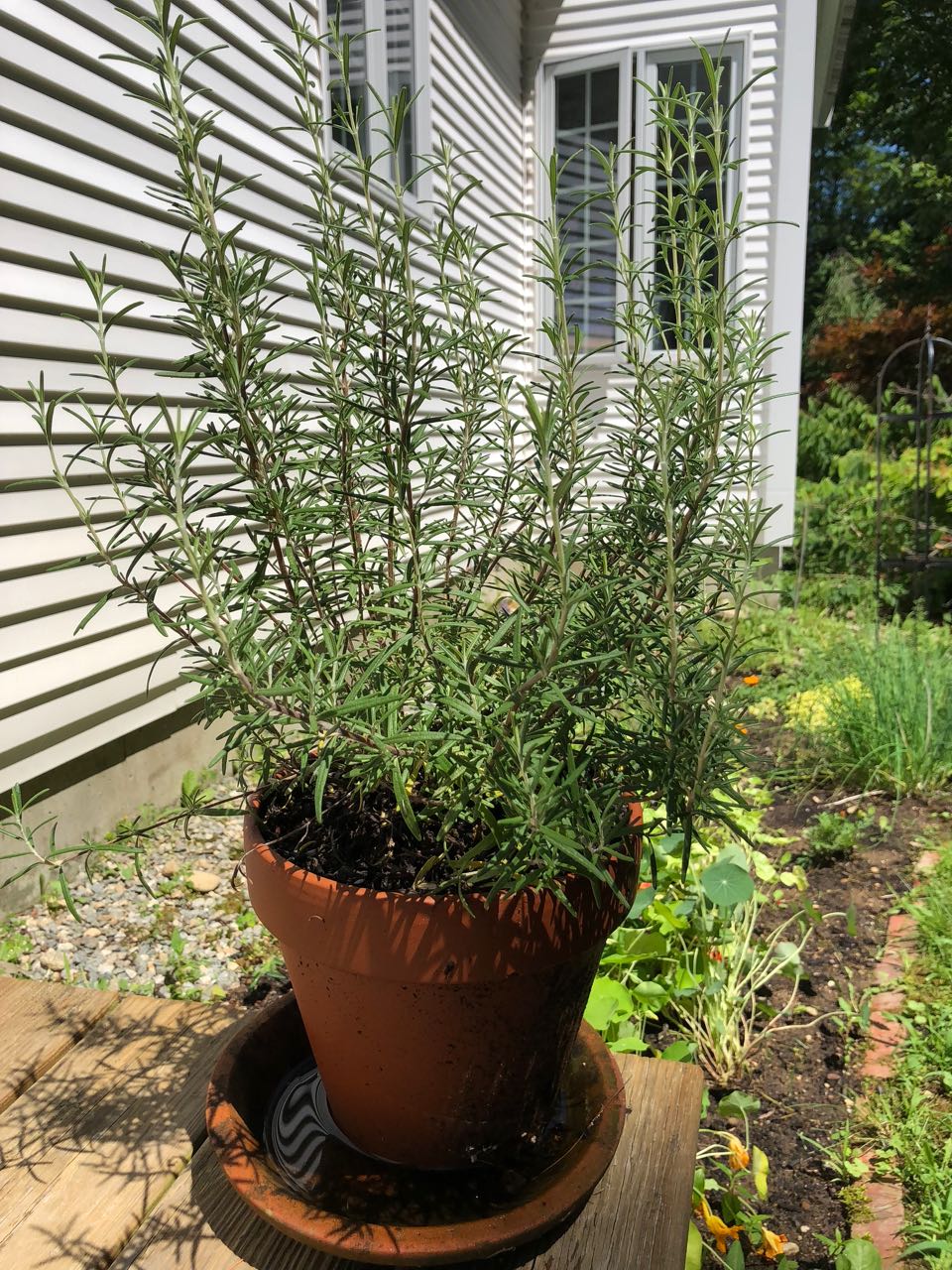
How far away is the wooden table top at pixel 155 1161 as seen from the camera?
1045mm

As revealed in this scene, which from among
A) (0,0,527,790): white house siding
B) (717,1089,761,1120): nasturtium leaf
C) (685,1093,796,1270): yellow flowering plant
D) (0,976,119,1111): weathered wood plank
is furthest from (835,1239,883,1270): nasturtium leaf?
(0,0,527,790): white house siding

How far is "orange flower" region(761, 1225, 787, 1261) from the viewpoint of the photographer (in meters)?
1.61

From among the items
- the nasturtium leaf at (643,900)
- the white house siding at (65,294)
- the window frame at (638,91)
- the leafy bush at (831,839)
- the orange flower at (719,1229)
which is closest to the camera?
the orange flower at (719,1229)

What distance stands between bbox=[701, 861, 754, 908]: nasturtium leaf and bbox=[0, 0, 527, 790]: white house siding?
6.10ft

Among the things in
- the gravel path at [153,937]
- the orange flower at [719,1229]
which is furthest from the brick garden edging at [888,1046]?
the gravel path at [153,937]

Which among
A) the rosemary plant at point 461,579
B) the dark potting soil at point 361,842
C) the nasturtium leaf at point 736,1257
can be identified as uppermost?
the rosemary plant at point 461,579

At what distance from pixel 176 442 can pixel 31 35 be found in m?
2.61

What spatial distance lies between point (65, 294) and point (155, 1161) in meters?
2.53

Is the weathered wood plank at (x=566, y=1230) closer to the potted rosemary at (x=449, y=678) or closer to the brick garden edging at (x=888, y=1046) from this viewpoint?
the potted rosemary at (x=449, y=678)

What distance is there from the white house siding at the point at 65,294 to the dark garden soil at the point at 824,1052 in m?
2.14

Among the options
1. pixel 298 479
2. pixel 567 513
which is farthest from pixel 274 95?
pixel 567 513

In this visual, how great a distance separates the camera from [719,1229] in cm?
161

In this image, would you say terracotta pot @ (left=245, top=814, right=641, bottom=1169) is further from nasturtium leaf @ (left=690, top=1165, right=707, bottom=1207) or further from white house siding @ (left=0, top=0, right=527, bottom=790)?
white house siding @ (left=0, top=0, right=527, bottom=790)

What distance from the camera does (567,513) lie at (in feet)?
3.26
